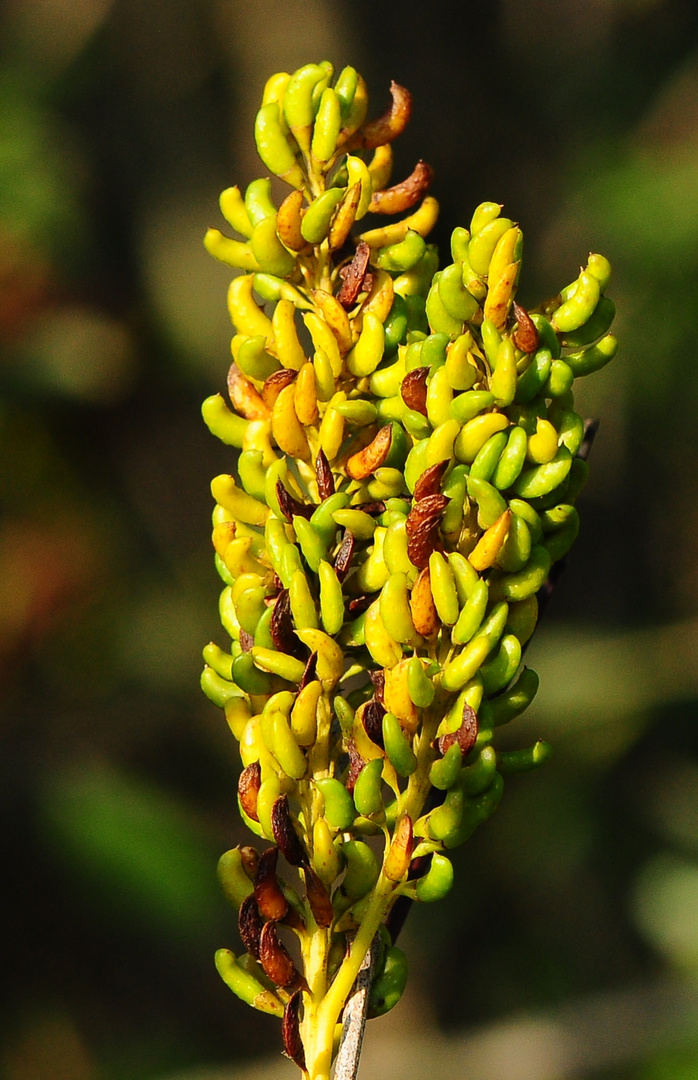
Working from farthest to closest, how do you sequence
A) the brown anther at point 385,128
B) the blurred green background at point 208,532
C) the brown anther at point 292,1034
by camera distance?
the blurred green background at point 208,532 → the brown anther at point 385,128 → the brown anther at point 292,1034

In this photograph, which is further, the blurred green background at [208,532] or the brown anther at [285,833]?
the blurred green background at [208,532]

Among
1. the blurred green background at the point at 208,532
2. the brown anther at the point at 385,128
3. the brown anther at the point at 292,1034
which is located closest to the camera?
the brown anther at the point at 292,1034

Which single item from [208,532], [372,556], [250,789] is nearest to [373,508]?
[372,556]

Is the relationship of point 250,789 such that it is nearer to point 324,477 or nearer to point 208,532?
point 324,477

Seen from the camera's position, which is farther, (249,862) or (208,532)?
(208,532)

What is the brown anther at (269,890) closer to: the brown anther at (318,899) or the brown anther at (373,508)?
the brown anther at (318,899)

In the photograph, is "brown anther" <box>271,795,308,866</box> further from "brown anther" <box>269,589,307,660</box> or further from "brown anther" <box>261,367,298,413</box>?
"brown anther" <box>261,367,298,413</box>

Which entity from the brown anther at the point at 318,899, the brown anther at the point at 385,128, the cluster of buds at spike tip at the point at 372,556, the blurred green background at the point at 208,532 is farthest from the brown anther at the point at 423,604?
the blurred green background at the point at 208,532
